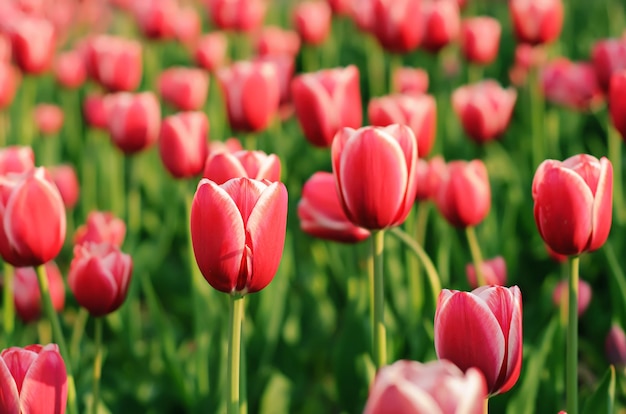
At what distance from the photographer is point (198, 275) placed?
6.65 ft

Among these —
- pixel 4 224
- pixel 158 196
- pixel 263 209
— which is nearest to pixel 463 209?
pixel 263 209

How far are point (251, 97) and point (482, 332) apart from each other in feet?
4.49

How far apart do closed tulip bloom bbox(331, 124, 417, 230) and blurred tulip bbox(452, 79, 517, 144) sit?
1252 millimetres

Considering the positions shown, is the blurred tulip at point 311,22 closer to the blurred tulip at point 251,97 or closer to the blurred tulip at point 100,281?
the blurred tulip at point 251,97

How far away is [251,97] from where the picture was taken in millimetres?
2252

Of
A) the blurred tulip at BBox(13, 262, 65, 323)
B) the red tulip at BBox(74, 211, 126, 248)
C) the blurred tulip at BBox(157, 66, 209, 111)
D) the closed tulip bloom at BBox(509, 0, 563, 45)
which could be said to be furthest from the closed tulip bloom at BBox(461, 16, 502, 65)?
the blurred tulip at BBox(13, 262, 65, 323)

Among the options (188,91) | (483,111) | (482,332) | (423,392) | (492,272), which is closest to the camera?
(423,392)

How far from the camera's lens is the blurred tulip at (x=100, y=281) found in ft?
4.83

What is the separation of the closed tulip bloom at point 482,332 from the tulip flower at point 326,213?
0.52m

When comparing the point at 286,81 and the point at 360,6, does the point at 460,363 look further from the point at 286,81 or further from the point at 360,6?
the point at 360,6

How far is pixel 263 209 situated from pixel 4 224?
0.48m

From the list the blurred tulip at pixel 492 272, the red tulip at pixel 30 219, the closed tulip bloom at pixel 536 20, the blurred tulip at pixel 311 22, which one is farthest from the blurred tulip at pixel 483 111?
the red tulip at pixel 30 219

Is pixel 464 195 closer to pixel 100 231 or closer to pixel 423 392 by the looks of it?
pixel 100 231

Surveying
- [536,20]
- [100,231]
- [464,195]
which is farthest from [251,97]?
[536,20]
